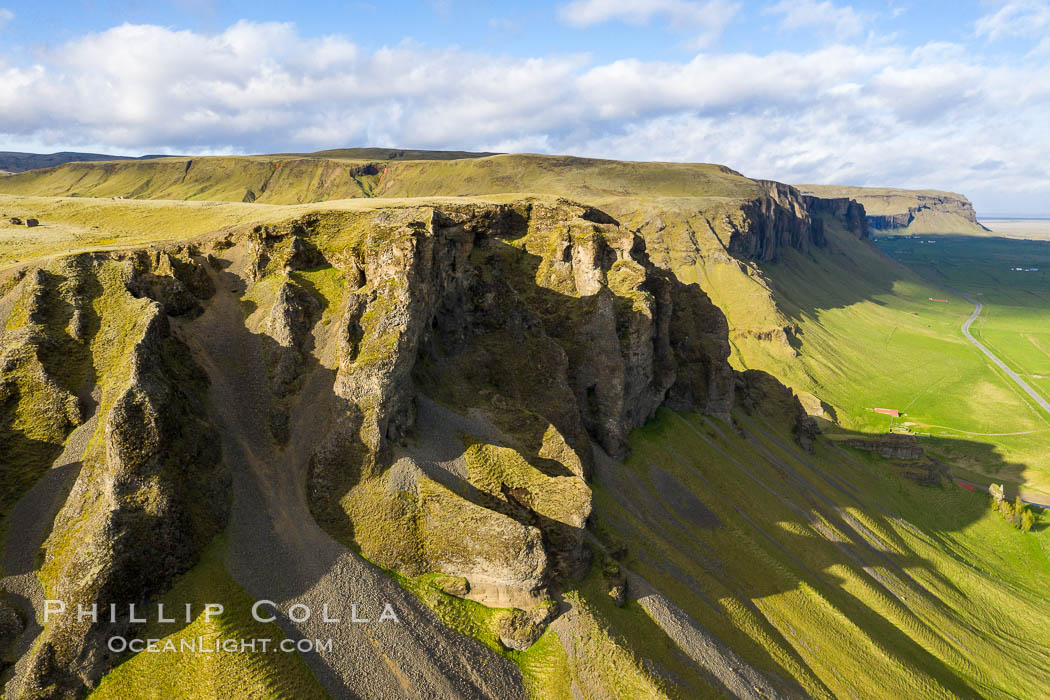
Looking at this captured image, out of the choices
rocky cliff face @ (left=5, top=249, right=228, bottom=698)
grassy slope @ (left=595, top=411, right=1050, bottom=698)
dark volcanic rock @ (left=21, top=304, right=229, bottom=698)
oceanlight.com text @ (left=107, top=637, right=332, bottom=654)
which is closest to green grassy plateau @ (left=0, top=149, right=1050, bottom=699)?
grassy slope @ (left=595, top=411, right=1050, bottom=698)

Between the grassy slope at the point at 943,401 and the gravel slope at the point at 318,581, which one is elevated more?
the gravel slope at the point at 318,581

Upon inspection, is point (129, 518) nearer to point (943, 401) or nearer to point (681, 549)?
point (681, 549)

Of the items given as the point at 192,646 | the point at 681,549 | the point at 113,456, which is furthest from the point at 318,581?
the point at 681,549

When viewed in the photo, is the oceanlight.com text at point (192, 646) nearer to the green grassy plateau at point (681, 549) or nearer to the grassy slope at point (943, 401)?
the green grassy plateau at point (681, 549)

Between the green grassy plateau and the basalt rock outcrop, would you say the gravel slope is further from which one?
the basalt rock outcrop

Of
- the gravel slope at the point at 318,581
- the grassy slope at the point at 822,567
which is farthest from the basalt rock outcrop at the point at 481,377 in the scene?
the grassy slope at the point at 822,567

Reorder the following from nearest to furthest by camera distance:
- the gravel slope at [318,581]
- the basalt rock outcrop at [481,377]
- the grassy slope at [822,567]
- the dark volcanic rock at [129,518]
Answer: the dark volcanic rock at [129,518] < the gravel slope at [318,581] < the basalt rock outcrop at [481,377] < the grassy slope at [822,567]

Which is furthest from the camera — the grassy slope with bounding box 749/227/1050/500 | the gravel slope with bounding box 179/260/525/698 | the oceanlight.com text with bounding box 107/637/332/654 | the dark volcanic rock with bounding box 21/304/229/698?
the grassy slope with bounding box 749/227/1050/500

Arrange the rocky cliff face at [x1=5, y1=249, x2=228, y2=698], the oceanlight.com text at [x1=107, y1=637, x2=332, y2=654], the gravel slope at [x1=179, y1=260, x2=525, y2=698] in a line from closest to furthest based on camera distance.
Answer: the rocky cliff face at [x1=5, y1=249, x2=228, y2=698] < the oceanlight.com text at [x1=107, y1=637, x2=332, y2=654] < the gravel slope at [x1=179, y1=260, x2=525, y2=698]

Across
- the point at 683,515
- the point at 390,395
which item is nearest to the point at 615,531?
the point at 683,515

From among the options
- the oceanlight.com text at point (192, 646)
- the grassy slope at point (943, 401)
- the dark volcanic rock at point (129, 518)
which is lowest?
the grassy slope at point (943, 401)
